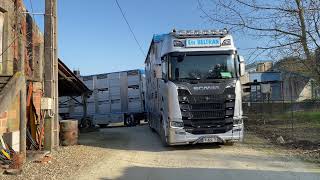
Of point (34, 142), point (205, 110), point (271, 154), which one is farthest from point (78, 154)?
point (271, 154)

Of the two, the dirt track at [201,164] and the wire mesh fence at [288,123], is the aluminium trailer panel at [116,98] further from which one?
the dirt track at [201,164]

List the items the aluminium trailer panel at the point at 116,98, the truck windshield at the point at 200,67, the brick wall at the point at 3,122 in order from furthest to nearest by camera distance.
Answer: the aluminium trailer panel at the point at 116,98 → the truck windshield at the point at 200,67 → the brick wall at the point at 3,122

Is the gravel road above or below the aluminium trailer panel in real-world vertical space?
below

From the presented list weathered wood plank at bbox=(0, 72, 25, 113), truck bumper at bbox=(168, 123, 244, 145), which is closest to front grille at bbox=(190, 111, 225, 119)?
truck bumper at bbox=(168, 123, 244, 145)

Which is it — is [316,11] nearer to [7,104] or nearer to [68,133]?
[68,133]

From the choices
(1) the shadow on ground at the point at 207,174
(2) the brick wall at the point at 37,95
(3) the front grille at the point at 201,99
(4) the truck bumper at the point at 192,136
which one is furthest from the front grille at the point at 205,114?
(2) the brick wall at the point at 37,95

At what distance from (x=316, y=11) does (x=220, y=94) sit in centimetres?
446

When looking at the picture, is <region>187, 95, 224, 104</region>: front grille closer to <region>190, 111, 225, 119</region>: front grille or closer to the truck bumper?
<region>190, 111, 225, 119</region>: front grille

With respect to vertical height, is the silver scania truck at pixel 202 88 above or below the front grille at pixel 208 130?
above

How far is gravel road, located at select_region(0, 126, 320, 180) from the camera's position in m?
10.8

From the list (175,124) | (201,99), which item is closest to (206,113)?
(201,99)

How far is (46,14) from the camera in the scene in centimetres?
1538

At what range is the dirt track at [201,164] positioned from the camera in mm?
10773

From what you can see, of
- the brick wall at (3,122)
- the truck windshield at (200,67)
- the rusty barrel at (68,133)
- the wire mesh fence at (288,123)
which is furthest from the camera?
the wire mesh fence at (288,123)
